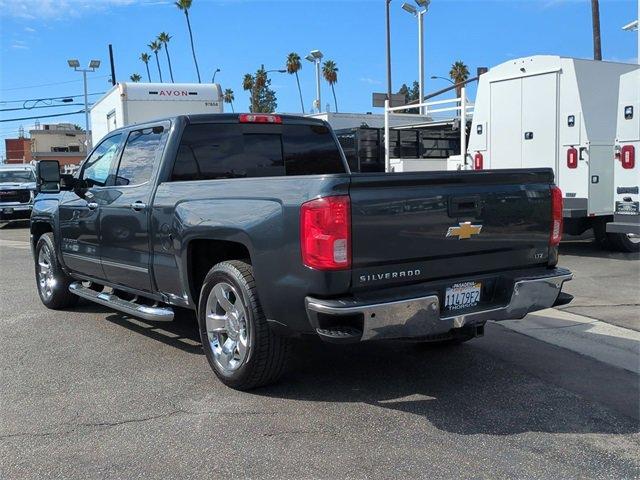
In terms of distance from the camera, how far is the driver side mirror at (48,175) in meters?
6.63

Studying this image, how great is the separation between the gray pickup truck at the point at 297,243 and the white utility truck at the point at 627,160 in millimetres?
6107

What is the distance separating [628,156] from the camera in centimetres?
1003

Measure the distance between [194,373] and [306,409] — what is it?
3.86 feet

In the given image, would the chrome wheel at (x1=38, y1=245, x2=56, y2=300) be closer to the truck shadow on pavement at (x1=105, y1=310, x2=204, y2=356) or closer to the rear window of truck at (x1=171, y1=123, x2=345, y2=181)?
the truck shadow on pavement at (x1=105, y1=310, x2=204, y2=356)

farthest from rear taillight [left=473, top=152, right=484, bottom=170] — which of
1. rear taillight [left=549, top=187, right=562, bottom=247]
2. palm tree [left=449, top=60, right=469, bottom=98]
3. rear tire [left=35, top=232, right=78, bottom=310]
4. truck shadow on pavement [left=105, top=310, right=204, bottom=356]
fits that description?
palm tree [left=449, top=60, right=469, bottom=98]

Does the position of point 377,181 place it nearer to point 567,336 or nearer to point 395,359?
point 395,359

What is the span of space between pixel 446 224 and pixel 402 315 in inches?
28.1

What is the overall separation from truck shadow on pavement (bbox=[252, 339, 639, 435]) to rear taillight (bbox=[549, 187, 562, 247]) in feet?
3.52

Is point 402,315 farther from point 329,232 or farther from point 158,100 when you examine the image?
point 158,100

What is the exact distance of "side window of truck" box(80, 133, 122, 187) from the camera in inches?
246

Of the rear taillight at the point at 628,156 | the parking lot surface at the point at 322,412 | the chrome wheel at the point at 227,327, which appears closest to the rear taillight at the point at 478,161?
the rear taillight at the point at 628,156

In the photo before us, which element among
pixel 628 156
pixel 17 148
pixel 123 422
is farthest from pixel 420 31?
pixel 17 148

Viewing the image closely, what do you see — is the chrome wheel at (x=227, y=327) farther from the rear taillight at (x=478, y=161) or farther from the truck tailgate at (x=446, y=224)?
the rear taillight at (x=478, y=161)

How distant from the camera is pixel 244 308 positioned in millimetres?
4312
